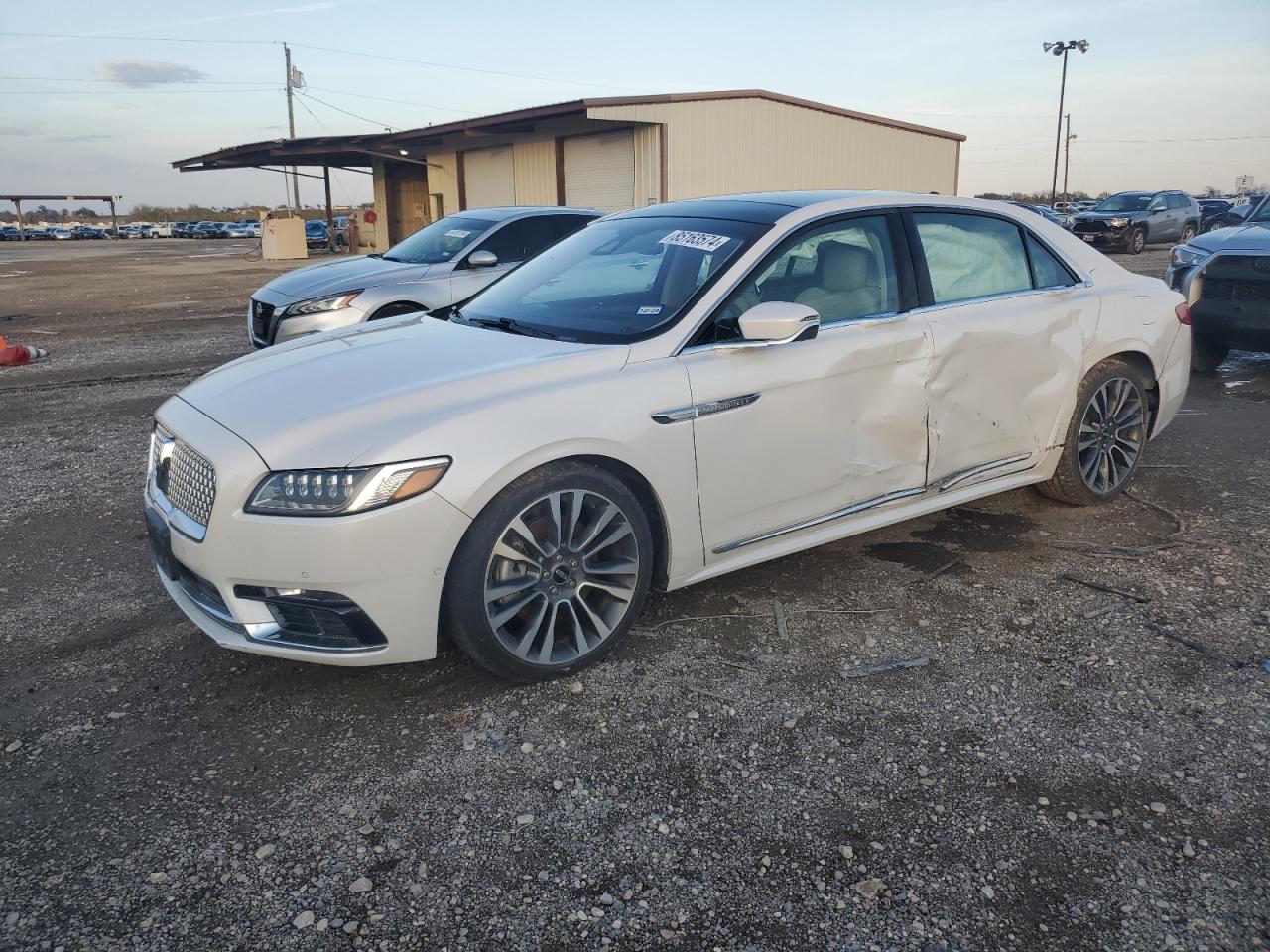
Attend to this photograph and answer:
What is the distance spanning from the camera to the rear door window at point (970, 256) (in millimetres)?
4316

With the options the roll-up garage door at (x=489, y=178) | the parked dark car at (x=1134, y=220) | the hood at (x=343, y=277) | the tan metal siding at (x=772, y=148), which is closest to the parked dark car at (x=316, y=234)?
the roll-up garage door at (x=489, y=178)

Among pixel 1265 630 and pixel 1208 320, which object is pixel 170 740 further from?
pixel 1208 320

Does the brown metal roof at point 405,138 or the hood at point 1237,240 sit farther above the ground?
the brown metal roof at point 405,138

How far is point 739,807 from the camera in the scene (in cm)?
271

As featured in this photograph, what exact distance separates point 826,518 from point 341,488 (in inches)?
76.6

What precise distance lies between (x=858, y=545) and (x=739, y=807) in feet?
7.33

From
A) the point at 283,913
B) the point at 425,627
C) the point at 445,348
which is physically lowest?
the point at 283,913

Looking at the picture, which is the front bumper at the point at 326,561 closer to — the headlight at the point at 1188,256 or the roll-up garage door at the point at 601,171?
the headlight at the point at 1188,256

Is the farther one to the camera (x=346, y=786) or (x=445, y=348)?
(x=445, y=348)

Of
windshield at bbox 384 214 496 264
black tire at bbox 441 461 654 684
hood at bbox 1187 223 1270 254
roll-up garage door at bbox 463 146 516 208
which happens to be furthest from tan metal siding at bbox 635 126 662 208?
black tire at bbox 441 461 654 684

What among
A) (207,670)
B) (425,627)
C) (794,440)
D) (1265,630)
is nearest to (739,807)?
(425,627)

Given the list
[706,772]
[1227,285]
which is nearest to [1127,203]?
[1227,285]

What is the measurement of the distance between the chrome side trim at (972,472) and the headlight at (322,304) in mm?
5587

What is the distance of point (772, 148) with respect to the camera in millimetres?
24328
